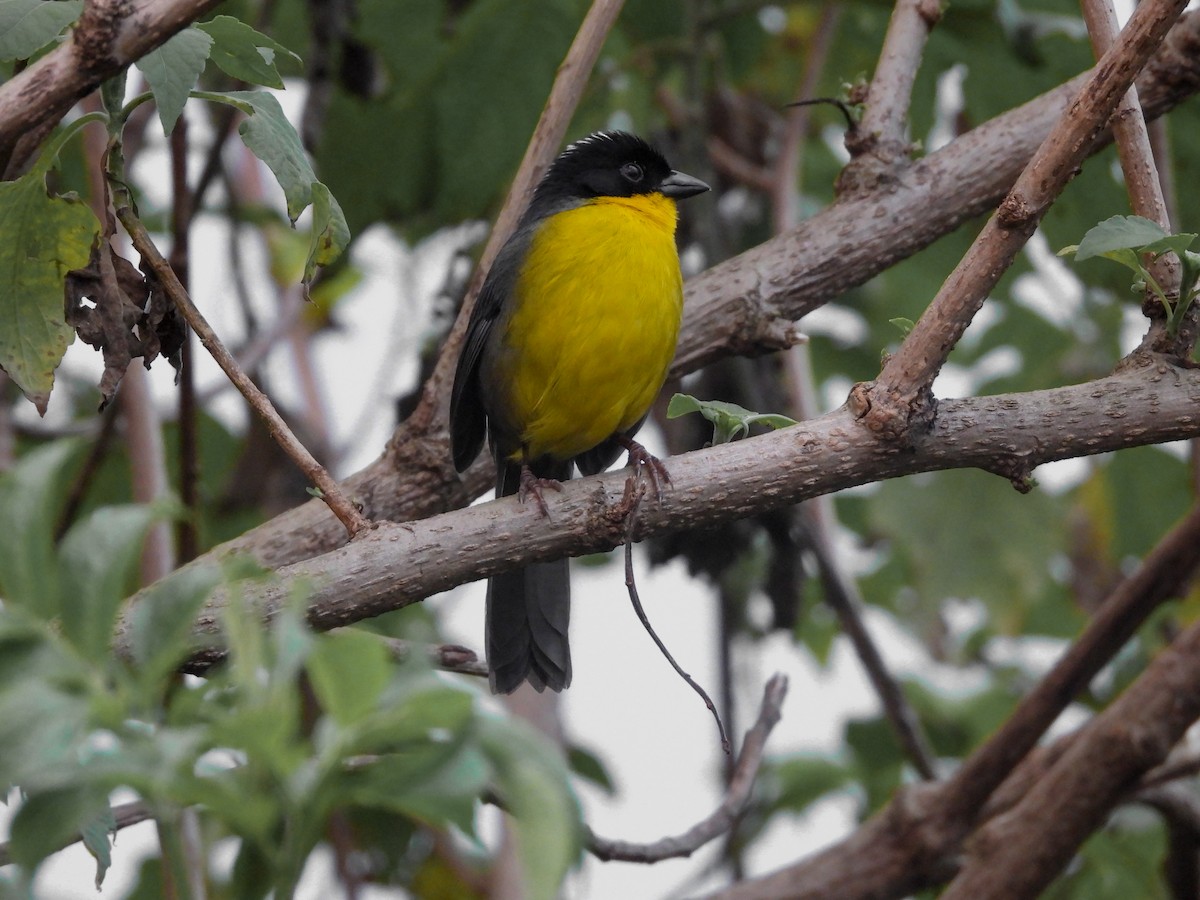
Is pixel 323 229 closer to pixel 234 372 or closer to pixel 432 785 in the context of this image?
pixel 234 372

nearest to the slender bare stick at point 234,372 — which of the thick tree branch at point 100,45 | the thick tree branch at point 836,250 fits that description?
the thick tree branch at point 100,45

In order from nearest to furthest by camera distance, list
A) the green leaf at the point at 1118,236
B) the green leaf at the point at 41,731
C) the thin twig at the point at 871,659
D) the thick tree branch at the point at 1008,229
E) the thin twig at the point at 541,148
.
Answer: the green leaf at the point at 41,731
the green leaf at the point at 1118,236
the thick tree branch at the point at 1008,229
the thin twig at the point at 541,148
the thin twig at the point at 871,659

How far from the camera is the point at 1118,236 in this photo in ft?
5.75

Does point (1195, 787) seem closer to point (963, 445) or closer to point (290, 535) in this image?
point (963, 445)

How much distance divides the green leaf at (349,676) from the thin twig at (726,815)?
1885 mm

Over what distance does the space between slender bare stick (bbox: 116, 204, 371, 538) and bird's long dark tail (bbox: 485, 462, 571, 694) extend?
1.24m

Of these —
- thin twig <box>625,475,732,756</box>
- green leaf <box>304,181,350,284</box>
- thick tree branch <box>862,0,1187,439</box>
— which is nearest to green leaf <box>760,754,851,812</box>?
thin twig <box>625,475,732,756</box>

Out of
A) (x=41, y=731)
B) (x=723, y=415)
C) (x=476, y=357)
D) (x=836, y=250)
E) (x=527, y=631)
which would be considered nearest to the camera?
(x=41, y=731)

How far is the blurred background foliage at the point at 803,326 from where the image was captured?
12.7 ft

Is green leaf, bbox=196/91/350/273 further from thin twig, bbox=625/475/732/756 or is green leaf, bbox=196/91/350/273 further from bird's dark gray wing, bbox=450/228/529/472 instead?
bird's dark gray wing, bbox=450/228/529/472

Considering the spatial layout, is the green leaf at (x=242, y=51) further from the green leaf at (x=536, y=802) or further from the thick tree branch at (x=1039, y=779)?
the thick tree branch at (x=1039, y=779)

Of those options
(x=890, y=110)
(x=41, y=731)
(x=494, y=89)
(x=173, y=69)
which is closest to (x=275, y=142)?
(x=173, y=69)

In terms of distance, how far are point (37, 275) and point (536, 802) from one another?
1.50 meters

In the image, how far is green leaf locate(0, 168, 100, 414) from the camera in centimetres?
203
